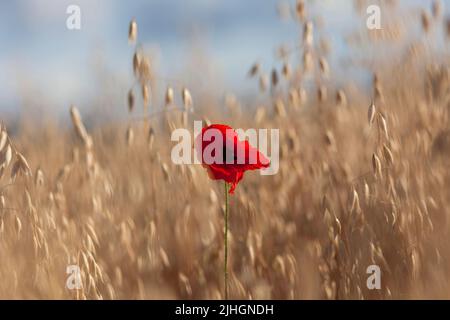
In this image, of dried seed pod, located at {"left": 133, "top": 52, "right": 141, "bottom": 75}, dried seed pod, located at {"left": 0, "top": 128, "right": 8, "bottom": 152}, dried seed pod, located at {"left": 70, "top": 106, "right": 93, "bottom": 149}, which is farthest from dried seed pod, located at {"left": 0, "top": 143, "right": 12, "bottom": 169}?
dried seed pod, located at {"left": 133, "top": 52, "right": 141, "bottom": 75}

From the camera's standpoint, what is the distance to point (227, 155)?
120 centimetres

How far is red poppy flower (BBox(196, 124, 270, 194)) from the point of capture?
3.85ft

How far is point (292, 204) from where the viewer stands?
6.06 ft

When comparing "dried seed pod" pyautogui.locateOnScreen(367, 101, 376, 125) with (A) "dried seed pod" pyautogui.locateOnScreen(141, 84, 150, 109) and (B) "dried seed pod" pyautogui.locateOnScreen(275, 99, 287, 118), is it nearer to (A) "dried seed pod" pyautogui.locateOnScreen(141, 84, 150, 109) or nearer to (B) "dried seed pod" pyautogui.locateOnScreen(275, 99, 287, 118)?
(B) "dried seed pod" pyautogui.locateOnScreen(275, 99, 287, 118)

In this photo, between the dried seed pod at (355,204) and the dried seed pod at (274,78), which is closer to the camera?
the dried seed pod at (355,204)

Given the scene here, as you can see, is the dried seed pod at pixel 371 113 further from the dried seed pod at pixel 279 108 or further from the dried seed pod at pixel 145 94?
the dried seed pod at pixel 145 94

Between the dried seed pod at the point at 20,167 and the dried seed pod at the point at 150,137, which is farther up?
the dried seed pod at the point at 150,137

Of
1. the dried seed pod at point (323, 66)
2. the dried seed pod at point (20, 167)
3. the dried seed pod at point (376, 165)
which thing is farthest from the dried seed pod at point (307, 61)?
the dried seed pod at point (20, 167)

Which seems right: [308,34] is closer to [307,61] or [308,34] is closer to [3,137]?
[307,61]

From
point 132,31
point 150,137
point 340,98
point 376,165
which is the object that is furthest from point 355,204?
point 132,31

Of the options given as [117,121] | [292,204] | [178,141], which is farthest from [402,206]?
[117,121]

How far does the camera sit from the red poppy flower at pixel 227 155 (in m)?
1.17
